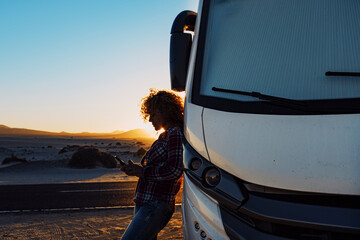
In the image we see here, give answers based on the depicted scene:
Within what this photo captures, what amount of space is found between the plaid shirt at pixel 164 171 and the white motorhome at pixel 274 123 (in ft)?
0.62

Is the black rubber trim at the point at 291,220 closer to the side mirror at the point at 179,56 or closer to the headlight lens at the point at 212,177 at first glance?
the headlight lens at the point at 212,177

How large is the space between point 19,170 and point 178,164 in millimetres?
18292

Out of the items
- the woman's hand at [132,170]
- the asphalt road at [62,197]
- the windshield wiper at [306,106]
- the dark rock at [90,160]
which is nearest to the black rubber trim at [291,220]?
the windshield wiper at [306,106]

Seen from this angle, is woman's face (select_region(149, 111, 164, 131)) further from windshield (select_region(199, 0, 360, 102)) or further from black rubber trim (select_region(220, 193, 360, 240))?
black rubber trim (select_region(220, 193, 360, 240))

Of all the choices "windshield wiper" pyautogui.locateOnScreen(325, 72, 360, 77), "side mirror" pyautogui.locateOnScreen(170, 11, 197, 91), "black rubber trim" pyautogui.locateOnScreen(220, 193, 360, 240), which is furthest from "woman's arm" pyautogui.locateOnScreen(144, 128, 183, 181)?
"windshield wiper" pyautogui.locateOnScreen(325, 72, 360, 77)

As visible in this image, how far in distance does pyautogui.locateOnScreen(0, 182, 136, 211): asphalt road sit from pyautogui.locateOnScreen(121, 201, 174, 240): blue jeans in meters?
6.00

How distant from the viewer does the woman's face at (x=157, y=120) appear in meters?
2.95

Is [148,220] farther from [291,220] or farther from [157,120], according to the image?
[291,220]

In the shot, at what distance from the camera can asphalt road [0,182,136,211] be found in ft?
27.9

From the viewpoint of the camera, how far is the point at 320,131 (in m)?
1.80

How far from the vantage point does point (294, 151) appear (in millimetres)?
1806

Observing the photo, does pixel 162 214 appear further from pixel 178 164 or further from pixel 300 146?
pixel 300 146

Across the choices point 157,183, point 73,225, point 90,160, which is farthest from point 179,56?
point 90,160

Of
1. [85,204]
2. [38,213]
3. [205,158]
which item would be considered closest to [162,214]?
[205,158]
